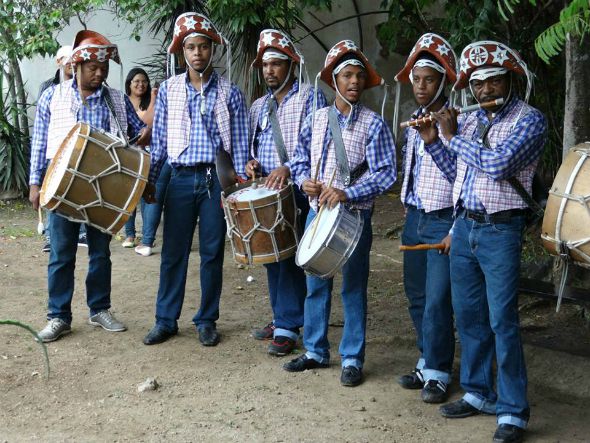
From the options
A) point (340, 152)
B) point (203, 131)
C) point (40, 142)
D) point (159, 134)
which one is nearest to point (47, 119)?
point (40, 142)

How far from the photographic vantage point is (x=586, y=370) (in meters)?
5.85

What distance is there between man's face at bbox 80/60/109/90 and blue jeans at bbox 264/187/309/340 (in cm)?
160

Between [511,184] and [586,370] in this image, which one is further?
[586,370]

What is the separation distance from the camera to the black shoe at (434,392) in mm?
5465

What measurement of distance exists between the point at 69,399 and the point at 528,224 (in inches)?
114

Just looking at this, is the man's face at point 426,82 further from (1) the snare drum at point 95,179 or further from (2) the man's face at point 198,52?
(1) the snare drum at point 95,179

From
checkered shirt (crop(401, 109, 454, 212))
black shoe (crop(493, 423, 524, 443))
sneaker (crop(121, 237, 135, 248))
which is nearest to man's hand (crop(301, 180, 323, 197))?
checkered shirt (crop(401, 109, 454, 212))

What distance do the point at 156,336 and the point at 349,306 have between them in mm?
1567

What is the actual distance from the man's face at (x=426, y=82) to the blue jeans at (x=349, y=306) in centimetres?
83

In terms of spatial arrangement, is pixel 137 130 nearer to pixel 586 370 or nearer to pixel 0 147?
pixel 586 370

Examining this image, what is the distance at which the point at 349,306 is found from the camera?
586 centimetres

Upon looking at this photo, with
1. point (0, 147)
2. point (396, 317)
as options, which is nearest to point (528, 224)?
point (396, 317)

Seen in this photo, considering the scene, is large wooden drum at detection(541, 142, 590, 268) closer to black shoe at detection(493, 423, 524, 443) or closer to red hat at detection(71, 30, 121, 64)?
black shoe at detection(493, 423, 524, 443)

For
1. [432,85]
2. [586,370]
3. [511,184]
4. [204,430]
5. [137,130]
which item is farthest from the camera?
[137,130]
